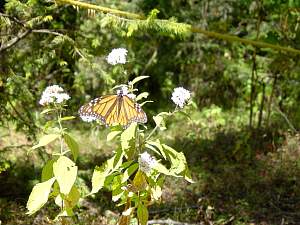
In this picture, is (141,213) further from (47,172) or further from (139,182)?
(47,172)

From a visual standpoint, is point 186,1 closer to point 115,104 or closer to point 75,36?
point 75,36

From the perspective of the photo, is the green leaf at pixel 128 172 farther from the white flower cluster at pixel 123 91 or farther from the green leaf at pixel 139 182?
the white flower cluster at pixel 123 91

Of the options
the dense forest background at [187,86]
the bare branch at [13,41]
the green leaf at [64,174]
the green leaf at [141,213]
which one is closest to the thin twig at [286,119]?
the dense forest background at [187,86]

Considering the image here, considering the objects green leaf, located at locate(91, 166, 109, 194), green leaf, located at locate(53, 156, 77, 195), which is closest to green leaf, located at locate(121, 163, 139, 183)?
green leaf, located at locate(91, 166, 109, 194)

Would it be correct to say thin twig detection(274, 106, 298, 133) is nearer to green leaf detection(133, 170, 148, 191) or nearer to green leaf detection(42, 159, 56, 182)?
green leaf detection(133, 170, 148, 191)

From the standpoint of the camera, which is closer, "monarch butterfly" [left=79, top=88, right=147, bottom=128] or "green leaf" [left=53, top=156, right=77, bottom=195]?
"green leaf" [left=53, top=156, right=77, bottom=195]

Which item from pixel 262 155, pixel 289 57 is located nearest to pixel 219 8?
pixel 289 57
